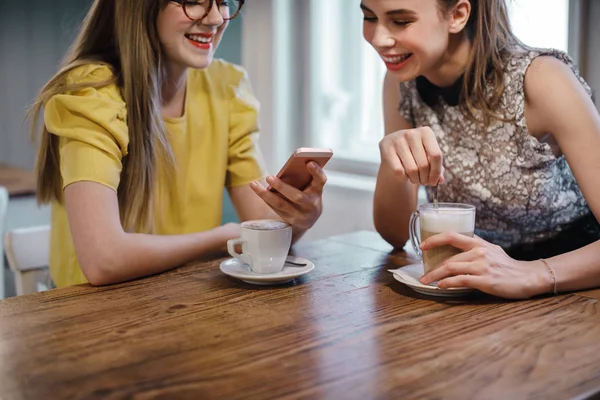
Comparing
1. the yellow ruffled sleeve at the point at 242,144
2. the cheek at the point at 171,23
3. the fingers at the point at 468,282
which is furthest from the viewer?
the yellow ruffled sleeve at the point at 242,144

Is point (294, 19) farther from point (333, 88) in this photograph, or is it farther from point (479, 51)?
point (479, 51)

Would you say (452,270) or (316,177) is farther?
(316,177)

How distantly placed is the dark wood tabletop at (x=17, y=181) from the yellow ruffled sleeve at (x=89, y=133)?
1.42 metres

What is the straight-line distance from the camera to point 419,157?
1.29 metres

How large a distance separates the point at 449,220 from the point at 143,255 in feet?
1.86

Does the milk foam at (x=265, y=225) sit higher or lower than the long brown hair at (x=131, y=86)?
lower

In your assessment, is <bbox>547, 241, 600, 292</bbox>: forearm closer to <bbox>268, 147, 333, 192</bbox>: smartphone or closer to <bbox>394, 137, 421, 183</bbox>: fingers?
<bbox>394, 137, 421, 183</bbox>: fingers

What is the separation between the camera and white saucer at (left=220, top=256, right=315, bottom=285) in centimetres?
132

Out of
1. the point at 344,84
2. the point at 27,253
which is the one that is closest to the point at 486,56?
the point at 27,253

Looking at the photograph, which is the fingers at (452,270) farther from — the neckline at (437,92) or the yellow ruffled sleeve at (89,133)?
the yellow ruffled sleeve at (89,133)

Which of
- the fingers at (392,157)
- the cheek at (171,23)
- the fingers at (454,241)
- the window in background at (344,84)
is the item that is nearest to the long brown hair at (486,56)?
the fingers at (392,157)

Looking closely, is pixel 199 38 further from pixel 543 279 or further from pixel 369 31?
pixel 543 279

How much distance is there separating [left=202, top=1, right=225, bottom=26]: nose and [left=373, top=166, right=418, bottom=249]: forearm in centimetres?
49

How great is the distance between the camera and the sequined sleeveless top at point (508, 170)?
1.55 metres
